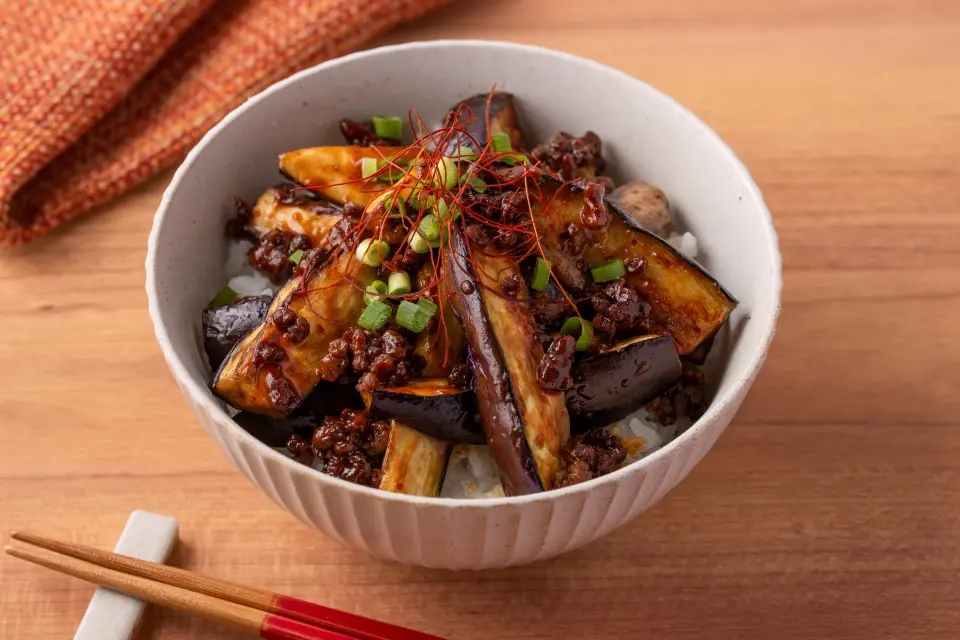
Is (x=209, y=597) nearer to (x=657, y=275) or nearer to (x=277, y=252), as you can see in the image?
(x=277, y=252)

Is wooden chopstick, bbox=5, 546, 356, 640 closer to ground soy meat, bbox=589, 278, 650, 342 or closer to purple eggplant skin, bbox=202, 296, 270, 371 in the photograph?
purple eggplant skin, bbox=202, 296, 270, 371

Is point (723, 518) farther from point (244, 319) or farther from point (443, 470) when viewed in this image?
point (244, 319)

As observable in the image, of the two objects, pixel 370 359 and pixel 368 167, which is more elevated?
pixel 368 167

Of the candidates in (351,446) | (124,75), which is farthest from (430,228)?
(124,75)

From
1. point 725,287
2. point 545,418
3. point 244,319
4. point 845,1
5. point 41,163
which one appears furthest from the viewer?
point 845,1

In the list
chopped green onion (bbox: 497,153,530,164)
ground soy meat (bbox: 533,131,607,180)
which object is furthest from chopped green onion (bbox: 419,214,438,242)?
ground soy meat (bbox: 533,131,607,180)

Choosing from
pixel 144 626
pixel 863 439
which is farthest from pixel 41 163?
pixel 863 439
